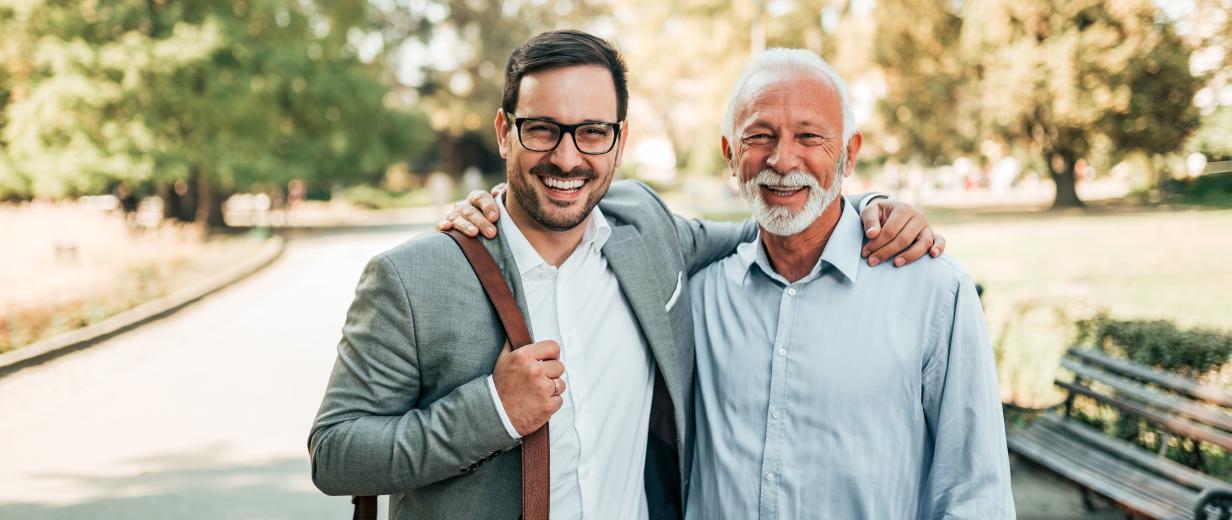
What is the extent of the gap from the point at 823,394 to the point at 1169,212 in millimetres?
28524

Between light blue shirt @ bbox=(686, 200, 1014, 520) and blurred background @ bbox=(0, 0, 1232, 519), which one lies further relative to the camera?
blurred background @ bbox=(0, 0, 1232, 519)

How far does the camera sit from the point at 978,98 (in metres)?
29.0

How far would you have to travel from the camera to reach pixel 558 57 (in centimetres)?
221

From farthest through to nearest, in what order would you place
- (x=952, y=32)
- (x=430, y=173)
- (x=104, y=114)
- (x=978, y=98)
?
1. (x=430, y=173)
2. (x=952, y=32)
3. (x=978, y=98)
4. (x=104, y=114)

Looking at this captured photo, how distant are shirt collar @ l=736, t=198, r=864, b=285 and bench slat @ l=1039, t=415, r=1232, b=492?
9.51 ft

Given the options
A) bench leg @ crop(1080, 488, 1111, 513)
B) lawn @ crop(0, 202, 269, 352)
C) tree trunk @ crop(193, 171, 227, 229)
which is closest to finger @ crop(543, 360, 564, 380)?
bench leg @ crop(1080, 488, 1111, 513)

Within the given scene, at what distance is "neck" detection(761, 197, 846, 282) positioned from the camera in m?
2.45

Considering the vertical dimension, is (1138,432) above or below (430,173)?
below

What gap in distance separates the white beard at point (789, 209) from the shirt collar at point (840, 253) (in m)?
0.09

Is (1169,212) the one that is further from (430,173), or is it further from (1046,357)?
(430,173)

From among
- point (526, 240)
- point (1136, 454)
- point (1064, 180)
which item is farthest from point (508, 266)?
point (1064, 180)

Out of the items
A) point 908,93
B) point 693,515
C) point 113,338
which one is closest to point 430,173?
point 908,93

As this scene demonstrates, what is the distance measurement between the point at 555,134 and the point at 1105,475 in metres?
4.19

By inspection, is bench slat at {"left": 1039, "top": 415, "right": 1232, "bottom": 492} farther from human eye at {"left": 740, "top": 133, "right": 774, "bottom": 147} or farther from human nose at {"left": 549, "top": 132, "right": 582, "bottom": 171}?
human nose at {"left": 549, "top": 132, "right": 582, "bottom": 171}
